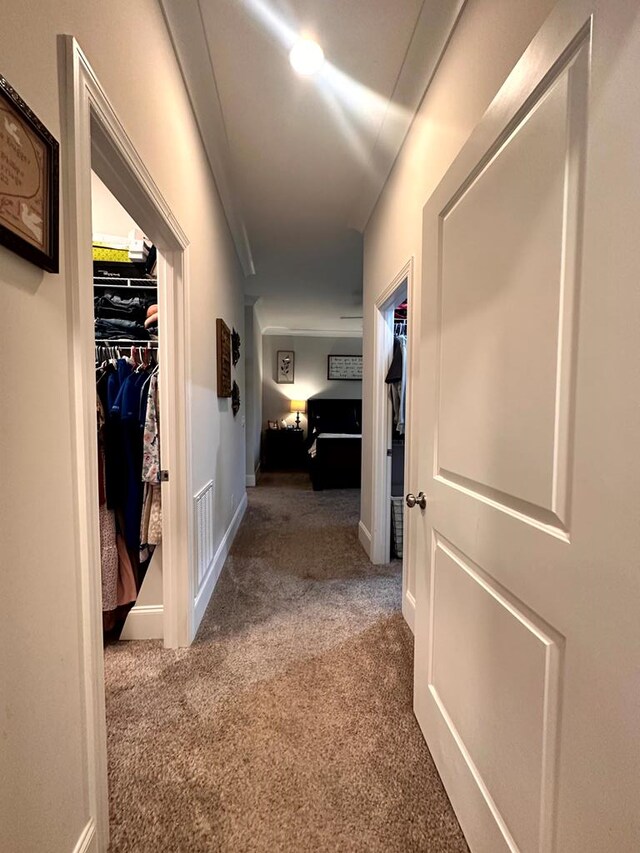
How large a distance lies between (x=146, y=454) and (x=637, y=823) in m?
1.82

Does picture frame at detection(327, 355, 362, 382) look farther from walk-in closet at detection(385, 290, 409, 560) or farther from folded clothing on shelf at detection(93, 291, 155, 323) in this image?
folded clothing on shelf at detection(93, 291, 155, 323)

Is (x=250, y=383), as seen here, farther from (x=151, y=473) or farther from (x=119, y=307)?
(x=151, y=473)

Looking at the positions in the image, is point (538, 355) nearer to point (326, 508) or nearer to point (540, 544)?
point (540, 544)

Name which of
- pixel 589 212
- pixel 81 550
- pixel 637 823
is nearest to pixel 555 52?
pixel 589 212

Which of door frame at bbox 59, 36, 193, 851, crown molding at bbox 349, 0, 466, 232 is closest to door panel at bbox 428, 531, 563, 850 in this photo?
door frame at bbox 59, 36, 193, 851

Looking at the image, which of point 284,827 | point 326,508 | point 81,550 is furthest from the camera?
point 326,508

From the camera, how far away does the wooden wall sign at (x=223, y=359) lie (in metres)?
2.51

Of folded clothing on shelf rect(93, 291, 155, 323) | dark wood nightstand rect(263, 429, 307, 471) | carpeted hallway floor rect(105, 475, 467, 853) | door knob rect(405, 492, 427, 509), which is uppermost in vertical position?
folded clothing on shelf rect(93, 291, 155, 323)

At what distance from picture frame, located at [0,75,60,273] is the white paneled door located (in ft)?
3.17

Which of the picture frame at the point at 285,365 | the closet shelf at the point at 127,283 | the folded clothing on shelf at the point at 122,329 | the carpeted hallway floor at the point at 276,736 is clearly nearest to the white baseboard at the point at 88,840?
the carpeted hallway floor at the point at 276,736

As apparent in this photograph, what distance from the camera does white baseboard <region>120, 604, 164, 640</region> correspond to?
184cm

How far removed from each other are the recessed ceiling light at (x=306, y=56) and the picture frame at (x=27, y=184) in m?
1.37

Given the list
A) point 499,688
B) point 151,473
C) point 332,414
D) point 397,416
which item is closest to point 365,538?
point 397,416

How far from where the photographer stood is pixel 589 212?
24.1 inches
